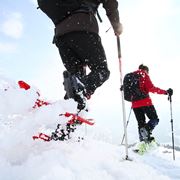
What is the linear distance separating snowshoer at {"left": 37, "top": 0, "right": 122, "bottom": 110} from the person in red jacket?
4626 mm

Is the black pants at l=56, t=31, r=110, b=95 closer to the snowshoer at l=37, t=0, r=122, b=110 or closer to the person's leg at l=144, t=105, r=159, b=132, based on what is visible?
the snowshoer at l=37, t=0, r=122, b=110

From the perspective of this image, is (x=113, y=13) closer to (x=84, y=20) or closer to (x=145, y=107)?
(x=84, y=20)

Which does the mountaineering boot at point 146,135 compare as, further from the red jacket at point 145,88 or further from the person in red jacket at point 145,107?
the red jacket at point 145,88

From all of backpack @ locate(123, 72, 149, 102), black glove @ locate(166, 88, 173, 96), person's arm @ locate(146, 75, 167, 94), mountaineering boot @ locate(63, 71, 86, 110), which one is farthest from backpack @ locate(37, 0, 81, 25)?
black glove @ locate(166, 88, 173, 96)

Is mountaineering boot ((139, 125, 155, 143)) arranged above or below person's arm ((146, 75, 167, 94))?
below

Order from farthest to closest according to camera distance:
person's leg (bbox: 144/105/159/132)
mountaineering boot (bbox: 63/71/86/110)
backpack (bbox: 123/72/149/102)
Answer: person's leg (bbox: 144/105/159/132)
backpack (bbox: 123/72/149/102)
mountaineering boot (bbox: 63/71/86/110)

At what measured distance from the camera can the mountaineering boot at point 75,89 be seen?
4035 millimetres

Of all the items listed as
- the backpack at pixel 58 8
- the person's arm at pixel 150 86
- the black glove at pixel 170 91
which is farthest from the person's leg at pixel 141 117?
the backpack at pixel 58 8

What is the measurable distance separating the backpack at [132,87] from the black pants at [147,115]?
39 centimetres

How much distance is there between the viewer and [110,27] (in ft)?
15.5

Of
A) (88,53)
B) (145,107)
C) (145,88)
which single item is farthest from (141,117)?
(88,53)

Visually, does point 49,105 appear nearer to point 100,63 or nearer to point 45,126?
point 45,126

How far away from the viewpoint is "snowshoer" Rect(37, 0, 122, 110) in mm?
4074

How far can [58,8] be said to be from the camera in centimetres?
410
